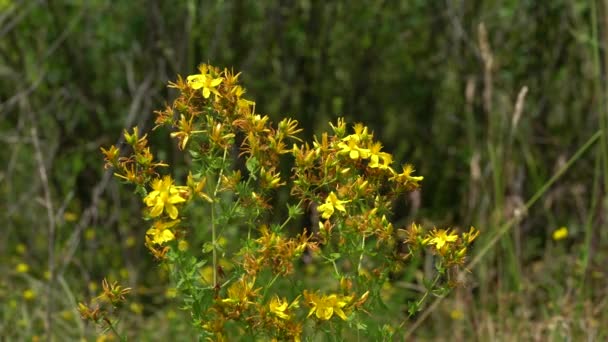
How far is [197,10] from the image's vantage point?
14.6ft

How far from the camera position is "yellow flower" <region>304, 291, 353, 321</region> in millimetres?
1719

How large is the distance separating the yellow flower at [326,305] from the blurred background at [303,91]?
247 centimetres

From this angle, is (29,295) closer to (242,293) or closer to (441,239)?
(242,293)

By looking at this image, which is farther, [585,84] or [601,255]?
[585,84]

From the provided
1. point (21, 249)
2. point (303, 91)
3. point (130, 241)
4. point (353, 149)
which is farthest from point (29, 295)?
point (353, 149)

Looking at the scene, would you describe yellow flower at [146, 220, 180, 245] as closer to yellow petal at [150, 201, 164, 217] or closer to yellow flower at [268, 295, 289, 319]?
yellow petal at [150, 201, 164, 217]

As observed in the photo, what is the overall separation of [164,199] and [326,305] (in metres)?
0.34

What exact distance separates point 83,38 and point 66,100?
0.35 metres

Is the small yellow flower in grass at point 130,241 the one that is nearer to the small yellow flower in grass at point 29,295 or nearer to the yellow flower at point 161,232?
the small yellow flower in grass at point 29,295

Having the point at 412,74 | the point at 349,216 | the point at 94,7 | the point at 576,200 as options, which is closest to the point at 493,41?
the point at 412,74

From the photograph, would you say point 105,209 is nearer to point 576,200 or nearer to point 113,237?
point 113,237

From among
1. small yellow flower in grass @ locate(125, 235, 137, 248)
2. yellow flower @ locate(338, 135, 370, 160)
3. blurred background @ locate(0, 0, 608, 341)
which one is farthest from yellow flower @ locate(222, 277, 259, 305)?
small yellow flower in grass @ locate(125, 235, 137, 248)

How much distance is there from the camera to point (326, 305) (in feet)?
5.69

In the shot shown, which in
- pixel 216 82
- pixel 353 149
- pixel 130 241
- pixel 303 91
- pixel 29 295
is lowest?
pixel 130 241
